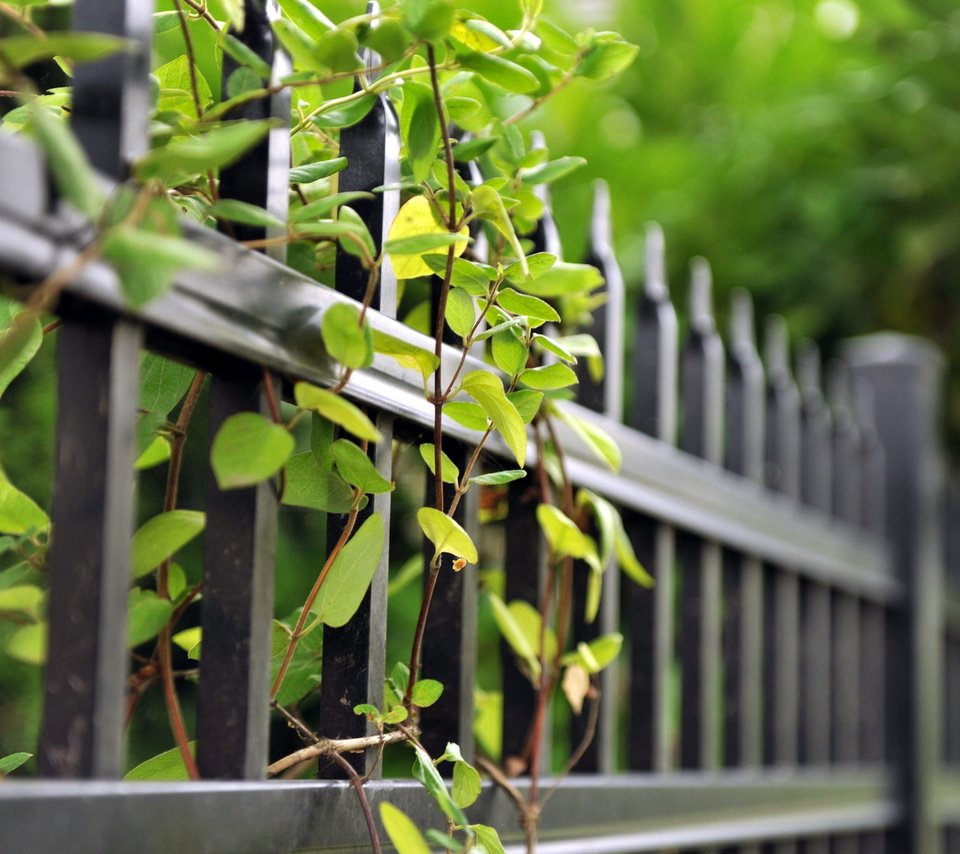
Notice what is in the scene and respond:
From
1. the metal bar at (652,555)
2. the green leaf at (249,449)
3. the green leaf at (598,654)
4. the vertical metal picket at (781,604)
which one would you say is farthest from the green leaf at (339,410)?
the vertical metal picket at (781,604)

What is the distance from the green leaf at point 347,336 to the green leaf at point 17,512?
28cm

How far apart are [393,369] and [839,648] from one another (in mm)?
1699

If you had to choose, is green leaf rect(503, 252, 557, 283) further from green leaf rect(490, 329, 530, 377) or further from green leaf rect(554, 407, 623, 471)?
green leaf rect(554, 407, 623, 471)

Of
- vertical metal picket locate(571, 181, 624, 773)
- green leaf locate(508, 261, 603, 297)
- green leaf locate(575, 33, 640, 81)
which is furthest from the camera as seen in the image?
vertical metal picket locate(571, 181, 624, 773)

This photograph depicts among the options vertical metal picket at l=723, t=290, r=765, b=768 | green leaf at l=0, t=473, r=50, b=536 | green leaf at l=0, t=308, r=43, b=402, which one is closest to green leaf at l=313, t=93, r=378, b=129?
green leaf at l=0, t=308, r=43, b=402

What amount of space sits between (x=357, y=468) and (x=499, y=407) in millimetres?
123

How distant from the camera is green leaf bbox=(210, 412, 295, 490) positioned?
2.33ft

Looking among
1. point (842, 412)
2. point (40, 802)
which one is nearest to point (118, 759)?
point (40, 802)

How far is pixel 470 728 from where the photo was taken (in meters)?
1.11

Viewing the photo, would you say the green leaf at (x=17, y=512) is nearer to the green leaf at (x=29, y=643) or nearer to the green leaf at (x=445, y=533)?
the green leaf at (x=29, y=643)

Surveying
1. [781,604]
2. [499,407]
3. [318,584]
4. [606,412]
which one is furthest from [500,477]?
[781,604]

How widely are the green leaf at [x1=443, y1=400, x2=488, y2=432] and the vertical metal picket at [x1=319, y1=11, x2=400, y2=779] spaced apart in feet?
0.20

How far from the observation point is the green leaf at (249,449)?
711 millimetres

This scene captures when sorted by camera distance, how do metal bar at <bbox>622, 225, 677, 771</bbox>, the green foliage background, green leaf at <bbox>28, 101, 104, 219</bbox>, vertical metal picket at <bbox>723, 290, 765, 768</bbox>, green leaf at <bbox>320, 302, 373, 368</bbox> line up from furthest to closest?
the green foliage background
vertical metal picket at <bbox>723, 290, 765, 768</bbox>
metal bar at <bbox>622, 225, 677, 771</bbox>
green leaf at <bbox>320, 302, 373, 368</bbox>
green leaf at <bbox>28, 101, 104, 219</bbox>
